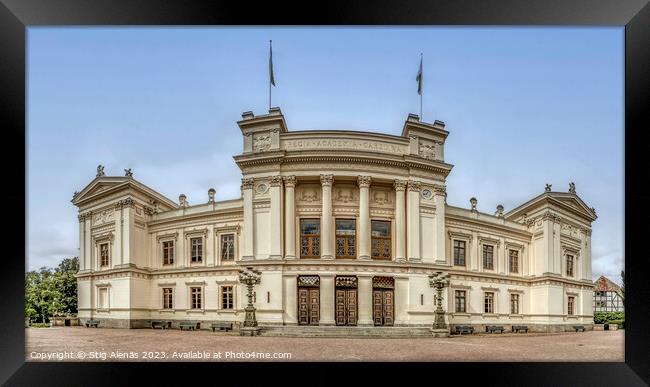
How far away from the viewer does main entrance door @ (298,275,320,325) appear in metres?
11.2

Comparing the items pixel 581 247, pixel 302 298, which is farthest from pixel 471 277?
pixel 302 298

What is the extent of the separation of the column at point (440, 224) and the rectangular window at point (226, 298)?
548 centimetres

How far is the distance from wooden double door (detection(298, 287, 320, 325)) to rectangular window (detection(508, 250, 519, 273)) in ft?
17.8

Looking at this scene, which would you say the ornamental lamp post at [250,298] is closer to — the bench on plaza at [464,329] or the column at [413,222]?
the column at [413,222]

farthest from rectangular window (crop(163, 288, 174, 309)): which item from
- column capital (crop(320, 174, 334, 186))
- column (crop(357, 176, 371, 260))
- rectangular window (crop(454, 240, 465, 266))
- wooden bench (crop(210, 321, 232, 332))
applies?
rectangular window (crop(454, 240, 465, 266))

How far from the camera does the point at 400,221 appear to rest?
11586 millimetres

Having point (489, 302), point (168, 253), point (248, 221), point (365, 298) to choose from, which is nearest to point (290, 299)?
point (365, 298)

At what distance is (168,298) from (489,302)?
27.4 feet

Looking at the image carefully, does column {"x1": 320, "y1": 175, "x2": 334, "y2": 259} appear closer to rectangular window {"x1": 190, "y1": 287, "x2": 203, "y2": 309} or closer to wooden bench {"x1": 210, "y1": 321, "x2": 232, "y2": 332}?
wooden bench {"x1": 210, "y1": 321, "x2": 232, "y2": 332}

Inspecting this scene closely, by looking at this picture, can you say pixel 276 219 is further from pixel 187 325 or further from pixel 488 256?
pixel 488 256

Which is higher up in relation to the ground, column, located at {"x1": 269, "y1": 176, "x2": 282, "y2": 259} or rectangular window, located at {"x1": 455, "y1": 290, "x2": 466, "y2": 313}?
column, located at {"x1": 269, "y1": 176, "x2": 282, "y2": 259}

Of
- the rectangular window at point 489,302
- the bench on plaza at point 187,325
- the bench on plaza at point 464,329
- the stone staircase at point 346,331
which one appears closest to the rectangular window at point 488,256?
the rectangular window at point 489,302

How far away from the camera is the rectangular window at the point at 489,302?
11.4 metres
